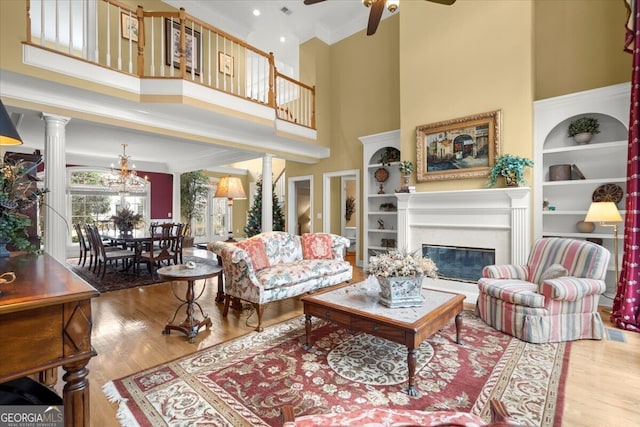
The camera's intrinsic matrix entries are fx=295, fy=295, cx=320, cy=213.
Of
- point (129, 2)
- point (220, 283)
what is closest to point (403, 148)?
point (220, 283)

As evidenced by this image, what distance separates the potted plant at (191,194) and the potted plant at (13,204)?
8.81m

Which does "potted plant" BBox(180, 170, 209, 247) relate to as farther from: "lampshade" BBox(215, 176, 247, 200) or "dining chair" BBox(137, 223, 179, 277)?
"lampshade" BBox(215, 176, 247, 200)

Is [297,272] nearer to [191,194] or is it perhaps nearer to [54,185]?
[54,185]

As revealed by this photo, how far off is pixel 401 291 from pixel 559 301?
1648mm

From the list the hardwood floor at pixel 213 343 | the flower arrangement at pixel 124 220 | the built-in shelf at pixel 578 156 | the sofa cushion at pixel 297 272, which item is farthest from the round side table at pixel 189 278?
the built-in shelf at pixel 578 156

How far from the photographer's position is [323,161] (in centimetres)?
732

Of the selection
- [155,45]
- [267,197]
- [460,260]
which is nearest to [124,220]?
[267,197]

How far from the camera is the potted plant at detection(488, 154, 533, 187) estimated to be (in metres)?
3.99

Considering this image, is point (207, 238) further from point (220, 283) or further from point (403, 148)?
point (403, 148)

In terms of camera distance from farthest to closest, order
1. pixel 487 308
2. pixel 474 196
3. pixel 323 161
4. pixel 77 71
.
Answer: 1. pixel 323 161
2. pixel 474 196
3. pixel 77 71
4. pixel 487 308

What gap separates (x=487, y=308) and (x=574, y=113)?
2908 millimetres

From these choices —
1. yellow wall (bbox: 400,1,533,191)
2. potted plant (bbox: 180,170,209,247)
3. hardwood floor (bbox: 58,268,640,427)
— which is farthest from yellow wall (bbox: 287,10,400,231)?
potted plant (bbox: 180,170,209,247)

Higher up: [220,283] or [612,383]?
[220,283]

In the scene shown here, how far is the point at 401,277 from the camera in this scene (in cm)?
242
